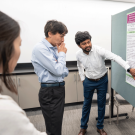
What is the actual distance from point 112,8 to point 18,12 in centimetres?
204

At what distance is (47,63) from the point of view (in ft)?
3.93

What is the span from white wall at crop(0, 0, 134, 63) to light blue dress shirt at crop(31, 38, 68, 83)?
1.47 metres

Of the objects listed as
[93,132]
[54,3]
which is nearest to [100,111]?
[93,132]

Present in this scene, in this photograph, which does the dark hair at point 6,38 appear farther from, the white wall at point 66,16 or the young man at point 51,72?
the white wall at point 66,16

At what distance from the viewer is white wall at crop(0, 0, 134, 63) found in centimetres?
257

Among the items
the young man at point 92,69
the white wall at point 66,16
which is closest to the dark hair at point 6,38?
the young man at point 92,69

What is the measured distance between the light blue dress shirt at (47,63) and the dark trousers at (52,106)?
0.34 feet

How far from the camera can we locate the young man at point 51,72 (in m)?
1.23

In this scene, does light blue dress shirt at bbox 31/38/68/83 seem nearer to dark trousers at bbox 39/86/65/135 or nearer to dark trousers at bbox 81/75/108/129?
dark trousers at bbox 39/86/65/135

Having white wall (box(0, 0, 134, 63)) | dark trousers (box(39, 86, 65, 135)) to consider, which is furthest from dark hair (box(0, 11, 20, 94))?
white wall (box(0, 0, 134, 63))

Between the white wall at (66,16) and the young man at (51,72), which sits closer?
the young man at (51,72)

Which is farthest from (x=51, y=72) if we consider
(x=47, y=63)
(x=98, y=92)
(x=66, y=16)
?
(x=66, y=16)

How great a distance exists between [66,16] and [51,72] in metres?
1.91

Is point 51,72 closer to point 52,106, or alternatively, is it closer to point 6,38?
point 52,106
